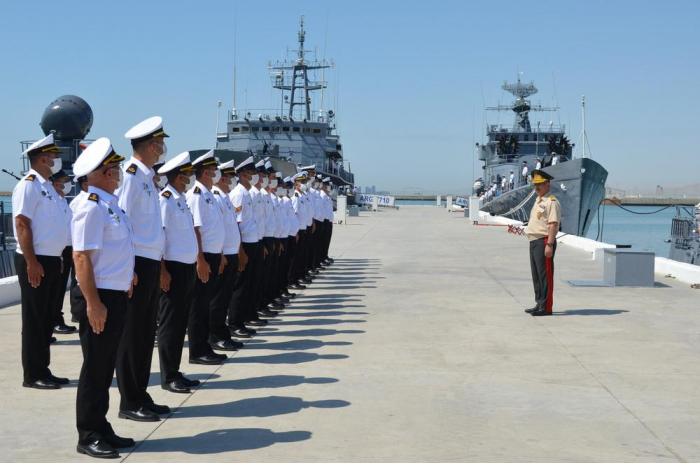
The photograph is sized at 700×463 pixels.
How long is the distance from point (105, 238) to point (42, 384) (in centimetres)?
205

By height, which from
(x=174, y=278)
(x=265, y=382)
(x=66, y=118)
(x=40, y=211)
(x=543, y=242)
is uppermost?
(x=66, y=118)

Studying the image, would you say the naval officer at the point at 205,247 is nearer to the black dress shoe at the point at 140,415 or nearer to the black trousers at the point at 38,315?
the black trousers at the point at 38,315

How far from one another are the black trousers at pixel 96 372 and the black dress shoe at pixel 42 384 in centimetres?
161

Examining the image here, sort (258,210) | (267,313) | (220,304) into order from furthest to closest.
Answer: (267,313)
(258,210)
(220,304)

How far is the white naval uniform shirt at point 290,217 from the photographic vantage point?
1100cm

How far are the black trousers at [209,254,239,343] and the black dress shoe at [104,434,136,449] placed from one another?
2.96 meters

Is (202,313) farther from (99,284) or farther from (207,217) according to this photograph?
(99,284)

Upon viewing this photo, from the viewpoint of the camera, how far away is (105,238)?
4414 mm

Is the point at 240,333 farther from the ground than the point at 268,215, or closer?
closer

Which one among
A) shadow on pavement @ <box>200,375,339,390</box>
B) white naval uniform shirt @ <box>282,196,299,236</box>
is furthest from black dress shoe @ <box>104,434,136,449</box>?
white naval uniform shirt @ <box>282,196,299,236</box>

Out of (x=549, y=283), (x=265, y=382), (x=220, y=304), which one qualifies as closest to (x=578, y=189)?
(x=549, y=283)

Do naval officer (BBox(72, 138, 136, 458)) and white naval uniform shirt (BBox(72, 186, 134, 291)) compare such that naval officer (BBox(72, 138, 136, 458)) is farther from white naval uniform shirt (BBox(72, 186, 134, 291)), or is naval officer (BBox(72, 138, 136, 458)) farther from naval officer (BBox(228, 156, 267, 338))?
naval officer (BBox(228, 156, 267, 338))

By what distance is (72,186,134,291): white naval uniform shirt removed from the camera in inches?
168

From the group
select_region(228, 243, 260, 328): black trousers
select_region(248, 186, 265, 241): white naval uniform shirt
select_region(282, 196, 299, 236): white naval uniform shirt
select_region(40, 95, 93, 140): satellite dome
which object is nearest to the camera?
select_region(228, 243, 260, 328): black trousers
